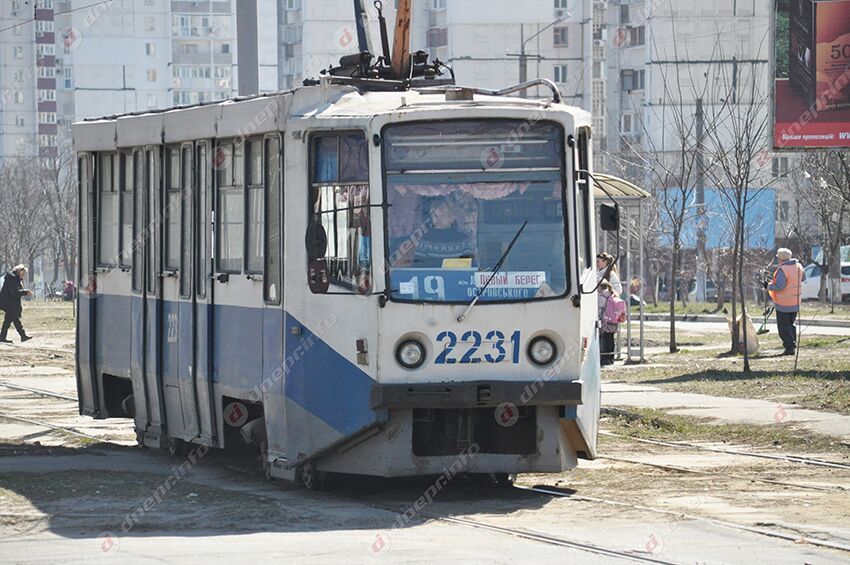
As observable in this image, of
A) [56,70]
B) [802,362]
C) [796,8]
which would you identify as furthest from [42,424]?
[56,70]

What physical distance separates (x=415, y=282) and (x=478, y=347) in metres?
0.60

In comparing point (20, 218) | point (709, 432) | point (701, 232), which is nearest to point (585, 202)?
point (709, 432)

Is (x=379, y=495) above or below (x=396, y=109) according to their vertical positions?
below

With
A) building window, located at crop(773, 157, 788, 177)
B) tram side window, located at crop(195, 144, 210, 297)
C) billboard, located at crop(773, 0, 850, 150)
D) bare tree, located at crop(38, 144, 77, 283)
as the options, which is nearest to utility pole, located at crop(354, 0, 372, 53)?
tram side window, located at crop(195, 144, 210, 297)

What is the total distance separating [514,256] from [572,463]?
1.59m

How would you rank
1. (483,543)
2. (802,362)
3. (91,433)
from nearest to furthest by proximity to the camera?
(483,543), (91,433), (802,362)

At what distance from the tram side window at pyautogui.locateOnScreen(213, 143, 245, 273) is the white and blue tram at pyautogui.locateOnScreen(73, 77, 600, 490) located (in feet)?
0.51

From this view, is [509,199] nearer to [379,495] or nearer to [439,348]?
[439,348]

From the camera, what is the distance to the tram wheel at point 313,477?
1276cm

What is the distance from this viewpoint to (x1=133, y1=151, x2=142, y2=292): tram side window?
15367 mm

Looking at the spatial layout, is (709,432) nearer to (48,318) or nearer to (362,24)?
(362,24)

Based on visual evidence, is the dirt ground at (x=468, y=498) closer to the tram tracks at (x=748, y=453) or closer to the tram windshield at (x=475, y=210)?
the tram tracks at (x=748, y=453)

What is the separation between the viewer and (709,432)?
17.4 metres

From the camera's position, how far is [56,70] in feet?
449
